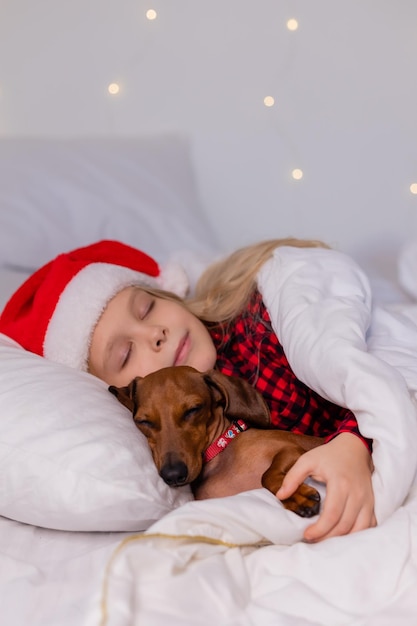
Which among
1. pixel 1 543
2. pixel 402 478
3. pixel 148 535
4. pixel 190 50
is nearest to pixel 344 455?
pixel 402 478

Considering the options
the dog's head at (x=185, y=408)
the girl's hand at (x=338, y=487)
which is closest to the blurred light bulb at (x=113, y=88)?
the dog's head at (x=185, y=408)

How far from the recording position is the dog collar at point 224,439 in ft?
4.27

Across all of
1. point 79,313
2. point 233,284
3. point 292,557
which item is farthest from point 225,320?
point 292,557

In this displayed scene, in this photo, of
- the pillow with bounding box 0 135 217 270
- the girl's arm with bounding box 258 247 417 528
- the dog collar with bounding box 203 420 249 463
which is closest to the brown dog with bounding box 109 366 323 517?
the dog collar with bounding box 203 420 249 463

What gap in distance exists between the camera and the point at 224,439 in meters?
1.32

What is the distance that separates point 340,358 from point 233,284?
0.49 m

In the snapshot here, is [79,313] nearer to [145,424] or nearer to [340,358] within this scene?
[145,424]

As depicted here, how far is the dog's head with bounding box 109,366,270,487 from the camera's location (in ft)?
4.06

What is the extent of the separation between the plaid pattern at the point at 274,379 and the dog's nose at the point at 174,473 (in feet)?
1.18

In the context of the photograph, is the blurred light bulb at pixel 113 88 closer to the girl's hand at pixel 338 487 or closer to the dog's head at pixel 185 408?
the dog's head at pixel 185 408

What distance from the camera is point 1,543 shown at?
3.71 ft

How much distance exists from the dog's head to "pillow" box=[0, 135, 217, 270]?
722mm

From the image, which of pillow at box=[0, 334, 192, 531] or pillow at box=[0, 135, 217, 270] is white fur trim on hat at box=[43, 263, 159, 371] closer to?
pillow at box=[0, 334, 192, 531]

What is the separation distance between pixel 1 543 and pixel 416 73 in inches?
63.3
